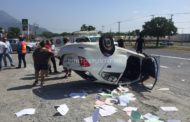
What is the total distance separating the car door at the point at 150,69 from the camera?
9.55 meters

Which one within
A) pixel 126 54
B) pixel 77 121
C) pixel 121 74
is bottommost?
pixel 77 121

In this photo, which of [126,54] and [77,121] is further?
[126,54]

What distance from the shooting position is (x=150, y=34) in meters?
55.6

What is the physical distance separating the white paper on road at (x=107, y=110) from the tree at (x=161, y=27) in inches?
1918

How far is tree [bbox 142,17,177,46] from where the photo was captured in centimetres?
5400

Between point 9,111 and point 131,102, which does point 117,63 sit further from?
point 9,111

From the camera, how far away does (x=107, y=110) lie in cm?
693

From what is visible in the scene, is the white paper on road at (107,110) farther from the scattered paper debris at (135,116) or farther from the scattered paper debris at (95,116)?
the scattered paper debris at (135,116)

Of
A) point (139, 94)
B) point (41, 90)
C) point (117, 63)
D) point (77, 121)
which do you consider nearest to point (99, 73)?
point (117, 63)

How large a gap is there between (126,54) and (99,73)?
1.13 metres

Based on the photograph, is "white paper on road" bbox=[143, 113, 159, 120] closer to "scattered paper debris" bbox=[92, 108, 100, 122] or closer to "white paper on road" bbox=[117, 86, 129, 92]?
"scattered paper debris" bbox=[92, 108, 100, 122]

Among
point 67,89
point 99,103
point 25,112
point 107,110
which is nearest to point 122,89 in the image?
point 67,89

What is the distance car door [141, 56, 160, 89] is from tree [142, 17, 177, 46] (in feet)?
150

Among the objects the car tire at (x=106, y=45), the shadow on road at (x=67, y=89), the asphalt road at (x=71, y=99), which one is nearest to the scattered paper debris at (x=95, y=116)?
the asphalt road at (x=71, y=99)
